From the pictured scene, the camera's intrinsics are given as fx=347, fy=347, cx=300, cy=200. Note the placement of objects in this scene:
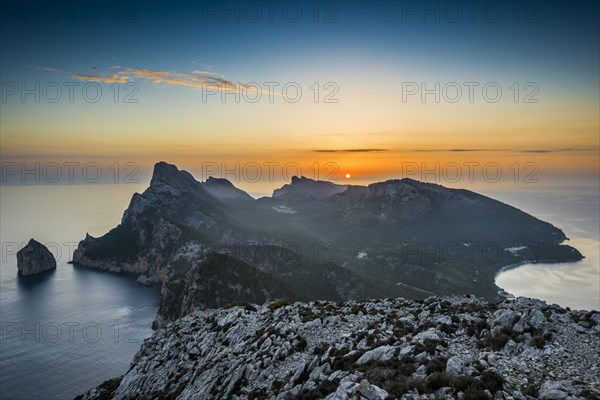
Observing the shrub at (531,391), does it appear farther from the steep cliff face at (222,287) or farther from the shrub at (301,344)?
the steep cliff face at (222,287)

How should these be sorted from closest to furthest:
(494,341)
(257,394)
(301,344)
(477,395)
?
(477,395) < (494,341) < (257,394) < (301,344)

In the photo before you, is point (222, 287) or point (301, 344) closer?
point (301, 344)

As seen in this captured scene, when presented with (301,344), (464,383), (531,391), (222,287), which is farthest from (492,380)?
(222,287)

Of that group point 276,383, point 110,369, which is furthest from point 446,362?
point 110,369

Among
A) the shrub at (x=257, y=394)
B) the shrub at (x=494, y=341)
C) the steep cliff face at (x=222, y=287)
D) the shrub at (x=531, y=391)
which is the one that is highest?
the shrub at (x=531, y=391)

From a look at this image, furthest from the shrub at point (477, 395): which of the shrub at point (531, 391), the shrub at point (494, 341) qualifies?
the shrub at point (494, 341)

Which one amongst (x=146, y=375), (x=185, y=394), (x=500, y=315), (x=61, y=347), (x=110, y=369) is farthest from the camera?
(x=61, y=347)

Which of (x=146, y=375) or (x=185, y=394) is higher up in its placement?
(x=185, y=394)

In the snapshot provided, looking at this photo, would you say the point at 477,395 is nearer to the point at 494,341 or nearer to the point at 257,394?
the point at 494,341

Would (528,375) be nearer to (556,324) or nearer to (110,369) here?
(556,324)
